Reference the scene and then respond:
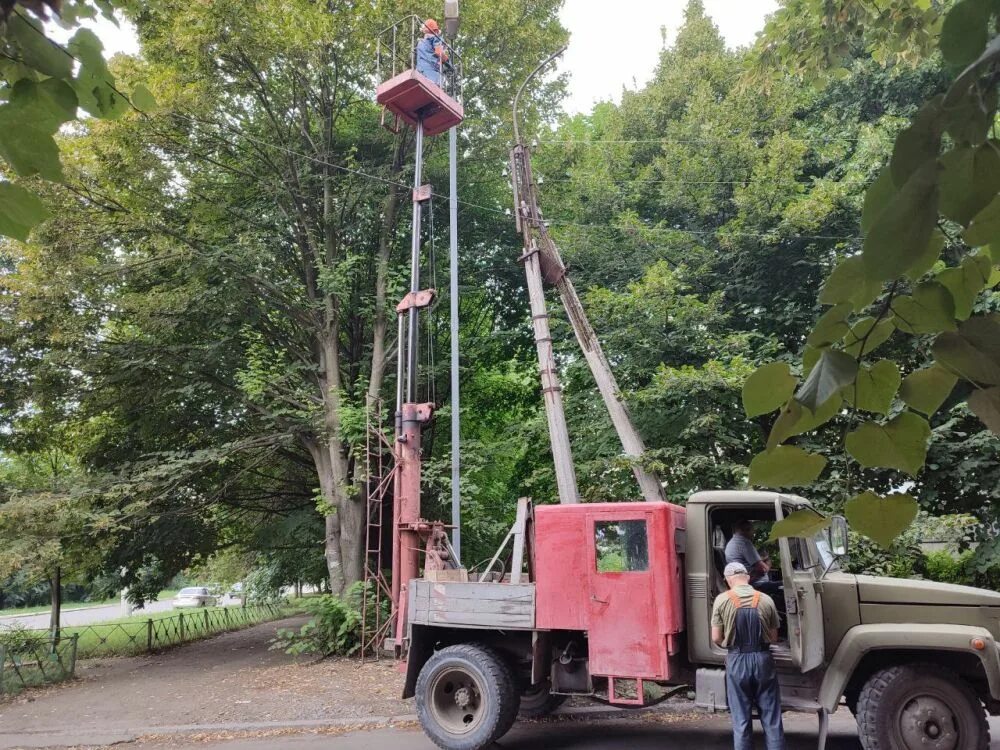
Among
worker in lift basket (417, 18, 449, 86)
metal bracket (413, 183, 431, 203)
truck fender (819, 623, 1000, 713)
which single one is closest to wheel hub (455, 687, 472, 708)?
truck fender (819, 623, 1000, 713)

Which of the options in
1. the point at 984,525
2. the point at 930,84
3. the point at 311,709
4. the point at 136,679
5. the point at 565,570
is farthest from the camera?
the point at 930,84

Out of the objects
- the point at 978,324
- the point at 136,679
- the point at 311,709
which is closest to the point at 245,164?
the point at 136,679

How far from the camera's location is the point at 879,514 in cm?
111

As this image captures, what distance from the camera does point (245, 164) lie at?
50.1 feet

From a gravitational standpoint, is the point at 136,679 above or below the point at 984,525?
below

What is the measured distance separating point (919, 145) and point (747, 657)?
17.8ft

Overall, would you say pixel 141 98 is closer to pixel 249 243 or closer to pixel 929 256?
pixel 929 256

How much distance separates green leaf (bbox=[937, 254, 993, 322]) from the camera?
110 cm

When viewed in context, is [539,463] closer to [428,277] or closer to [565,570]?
[428,277]

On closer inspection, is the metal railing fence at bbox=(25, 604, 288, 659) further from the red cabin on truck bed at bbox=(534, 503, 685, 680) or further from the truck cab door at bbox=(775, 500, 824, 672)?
the truck cab door at bbox=(775, 500, 824, 672)

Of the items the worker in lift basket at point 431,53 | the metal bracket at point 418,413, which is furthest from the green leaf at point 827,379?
the worker in lift basket at point 431,53

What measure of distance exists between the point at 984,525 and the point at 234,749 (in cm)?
1099

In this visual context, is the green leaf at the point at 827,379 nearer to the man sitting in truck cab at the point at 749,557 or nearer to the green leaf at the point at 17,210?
the green leaf at the point at 17,210

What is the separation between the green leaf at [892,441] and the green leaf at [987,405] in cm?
7
